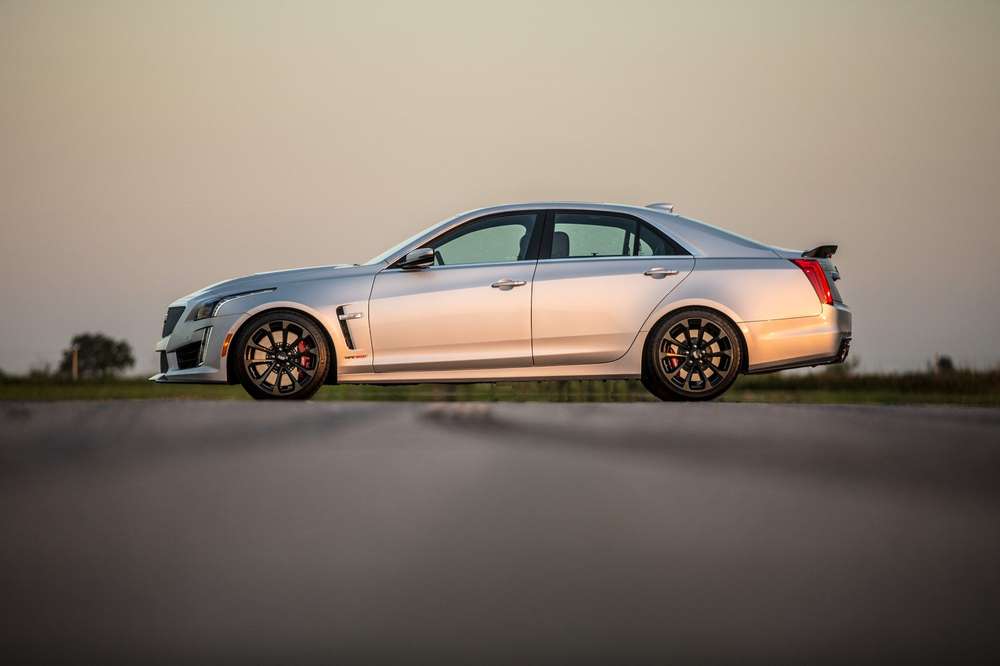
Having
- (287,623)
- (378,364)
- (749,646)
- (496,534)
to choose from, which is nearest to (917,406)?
(749,646)

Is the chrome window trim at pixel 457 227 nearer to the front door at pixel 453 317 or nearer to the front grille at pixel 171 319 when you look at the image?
the front door at pixel 453 317

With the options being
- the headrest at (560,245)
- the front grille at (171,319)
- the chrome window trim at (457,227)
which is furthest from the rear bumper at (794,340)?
the front grille at (171,319)

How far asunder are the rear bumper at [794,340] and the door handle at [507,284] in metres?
1.50

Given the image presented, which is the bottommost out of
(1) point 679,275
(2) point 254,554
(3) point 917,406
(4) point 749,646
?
(4) point 749,646

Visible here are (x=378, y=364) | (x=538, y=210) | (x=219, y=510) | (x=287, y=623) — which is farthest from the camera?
(x=538, y=210)

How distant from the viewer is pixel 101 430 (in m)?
4.68

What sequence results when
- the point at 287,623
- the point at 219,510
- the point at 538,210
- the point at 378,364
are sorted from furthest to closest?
the point at 538,210, the point at 378,364, the point at 287,623, the point at 219,510

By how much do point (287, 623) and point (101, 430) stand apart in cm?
101

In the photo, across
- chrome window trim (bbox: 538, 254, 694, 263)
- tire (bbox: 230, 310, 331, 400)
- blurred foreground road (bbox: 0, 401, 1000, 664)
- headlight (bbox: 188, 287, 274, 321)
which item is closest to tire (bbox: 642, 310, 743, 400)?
chrome window trim (bbox: 538, 254, 694, 263)

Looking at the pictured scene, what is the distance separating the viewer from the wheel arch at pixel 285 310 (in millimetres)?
8258

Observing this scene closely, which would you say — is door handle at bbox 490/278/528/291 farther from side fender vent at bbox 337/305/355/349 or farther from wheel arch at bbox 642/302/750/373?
side fender vent at bbox 337/305/355/349

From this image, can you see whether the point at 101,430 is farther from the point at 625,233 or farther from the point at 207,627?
the point at 625,233

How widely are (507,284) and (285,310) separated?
1.52m

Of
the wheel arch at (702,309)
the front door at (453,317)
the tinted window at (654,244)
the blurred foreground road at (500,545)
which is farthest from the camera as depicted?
the tinted window at (654,244)
